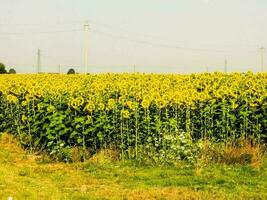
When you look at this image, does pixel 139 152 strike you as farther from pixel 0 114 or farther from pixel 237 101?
pixel 0 114

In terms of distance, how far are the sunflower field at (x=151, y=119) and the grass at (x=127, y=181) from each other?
633mm

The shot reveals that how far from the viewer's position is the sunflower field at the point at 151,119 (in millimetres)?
10773

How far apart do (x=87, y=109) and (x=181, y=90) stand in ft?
7.27

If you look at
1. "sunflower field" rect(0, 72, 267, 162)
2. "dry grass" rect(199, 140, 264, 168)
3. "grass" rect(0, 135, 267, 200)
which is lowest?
"grass" rect(0, 135, 267, 200)

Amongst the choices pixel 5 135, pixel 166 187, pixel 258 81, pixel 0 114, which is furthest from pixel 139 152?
pixel 0 114

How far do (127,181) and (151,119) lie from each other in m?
2.13

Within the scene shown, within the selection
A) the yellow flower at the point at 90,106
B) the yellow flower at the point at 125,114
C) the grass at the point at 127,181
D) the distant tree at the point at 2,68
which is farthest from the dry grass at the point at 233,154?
the distant tree at the point at 2,68

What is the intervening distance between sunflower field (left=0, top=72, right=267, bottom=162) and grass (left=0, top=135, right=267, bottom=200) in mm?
633

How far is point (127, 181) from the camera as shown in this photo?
9133 mm

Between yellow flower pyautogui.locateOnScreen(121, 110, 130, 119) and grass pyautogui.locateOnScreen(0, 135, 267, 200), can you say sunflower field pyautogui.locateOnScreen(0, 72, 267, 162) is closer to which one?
yellow flower pyautogui.locateOnScreen(121, 110, 130, 119)

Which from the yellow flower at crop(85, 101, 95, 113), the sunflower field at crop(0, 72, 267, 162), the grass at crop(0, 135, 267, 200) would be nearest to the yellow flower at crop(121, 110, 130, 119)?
the sunflower field at crop(0, 72, 267, 162)

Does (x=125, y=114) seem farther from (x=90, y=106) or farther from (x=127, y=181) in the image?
(x=127, y=181)

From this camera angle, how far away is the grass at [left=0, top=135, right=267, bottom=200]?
313 inches

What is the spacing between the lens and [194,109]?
11258 millimetres
